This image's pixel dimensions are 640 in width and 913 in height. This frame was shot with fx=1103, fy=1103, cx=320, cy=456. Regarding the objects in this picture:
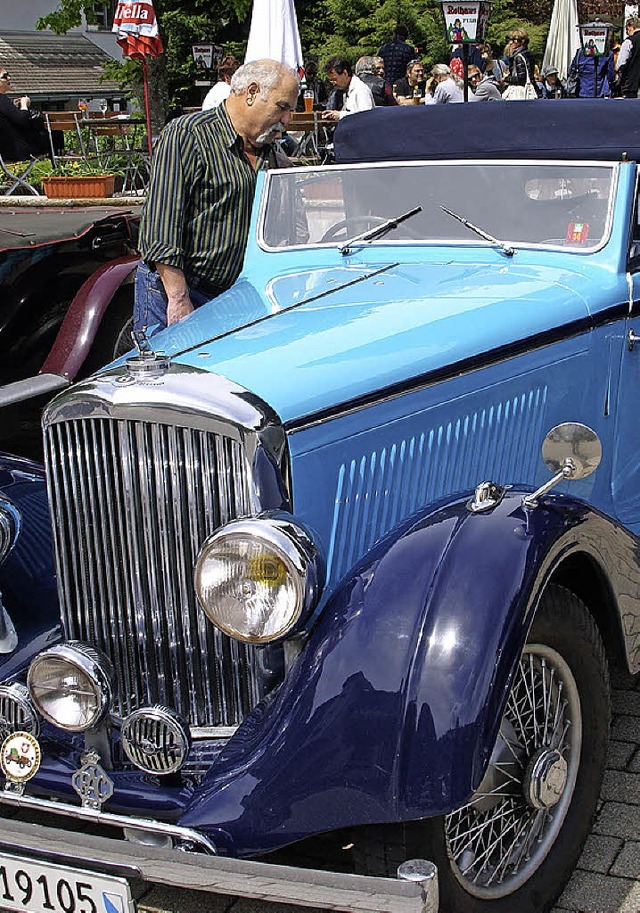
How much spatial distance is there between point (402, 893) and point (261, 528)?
726 millimetres

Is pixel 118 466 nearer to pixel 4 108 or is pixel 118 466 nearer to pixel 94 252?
pixel 94 252

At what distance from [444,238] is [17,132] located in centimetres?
959

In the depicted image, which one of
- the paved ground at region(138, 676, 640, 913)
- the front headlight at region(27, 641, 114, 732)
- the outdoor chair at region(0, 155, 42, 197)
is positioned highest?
the front headlight at region(27, 641, 114, 732)

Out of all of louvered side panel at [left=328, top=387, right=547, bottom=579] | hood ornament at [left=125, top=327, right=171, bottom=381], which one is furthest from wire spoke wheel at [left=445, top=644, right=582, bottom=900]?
hood ornament at [left=125, top=327, right=171, bottom=381]

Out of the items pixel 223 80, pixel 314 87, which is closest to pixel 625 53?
pixel 314 87

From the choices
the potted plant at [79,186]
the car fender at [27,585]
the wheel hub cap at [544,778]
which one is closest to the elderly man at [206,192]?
the car fender at [27,585]

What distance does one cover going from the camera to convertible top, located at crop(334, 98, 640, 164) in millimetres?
3906

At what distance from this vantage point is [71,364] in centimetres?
539

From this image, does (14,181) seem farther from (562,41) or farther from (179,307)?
(562,41)

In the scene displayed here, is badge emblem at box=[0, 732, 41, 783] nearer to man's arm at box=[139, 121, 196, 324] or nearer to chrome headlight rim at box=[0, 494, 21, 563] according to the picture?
chrome headlight rim at box=[0, 494, 21, 563]

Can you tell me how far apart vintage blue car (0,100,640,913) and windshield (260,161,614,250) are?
1.15 feet

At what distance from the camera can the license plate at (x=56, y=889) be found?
6.72 ft

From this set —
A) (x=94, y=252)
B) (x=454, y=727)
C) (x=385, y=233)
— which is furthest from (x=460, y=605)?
(x=94, y=252)

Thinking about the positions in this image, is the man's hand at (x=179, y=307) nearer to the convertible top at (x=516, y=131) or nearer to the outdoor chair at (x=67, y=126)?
the convertible top at (x=516, y=131)
